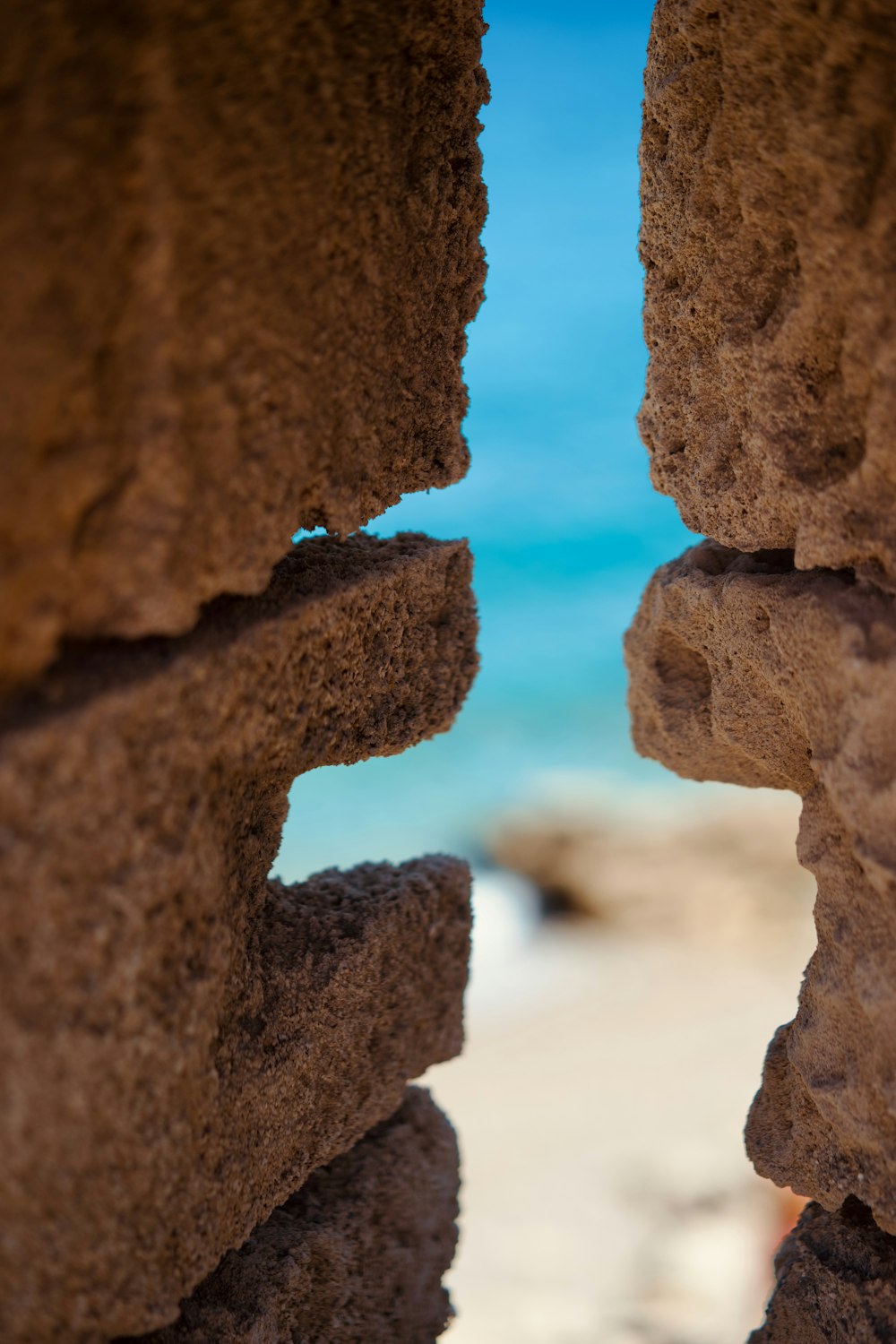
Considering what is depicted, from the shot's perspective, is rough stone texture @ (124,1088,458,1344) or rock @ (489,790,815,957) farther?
rock @ (489,790,815,957)

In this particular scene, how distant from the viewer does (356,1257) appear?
A: 1.41m

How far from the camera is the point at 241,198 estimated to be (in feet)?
3.03

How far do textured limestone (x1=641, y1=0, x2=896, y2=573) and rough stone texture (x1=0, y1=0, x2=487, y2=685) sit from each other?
282 millimetres

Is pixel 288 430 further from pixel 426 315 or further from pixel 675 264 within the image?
pixel 675 264

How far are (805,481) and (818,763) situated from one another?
0.91ft

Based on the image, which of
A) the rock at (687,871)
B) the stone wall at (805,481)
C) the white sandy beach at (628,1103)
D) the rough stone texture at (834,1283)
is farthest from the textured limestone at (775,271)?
the rock at (687,871)

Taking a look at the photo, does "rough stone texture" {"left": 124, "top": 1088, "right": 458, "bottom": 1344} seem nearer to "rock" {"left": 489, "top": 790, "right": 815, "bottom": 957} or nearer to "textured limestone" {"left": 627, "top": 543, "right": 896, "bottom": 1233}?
"textured limestone" {"left": 627, "top": 543, "right": 896, "bottom": 1233}

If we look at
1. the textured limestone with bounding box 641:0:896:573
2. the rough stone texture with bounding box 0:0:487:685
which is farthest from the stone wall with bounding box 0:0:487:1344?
the textured limestone with bounding box 641:0:896:573

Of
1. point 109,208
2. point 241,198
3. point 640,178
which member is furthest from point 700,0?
point 109,208

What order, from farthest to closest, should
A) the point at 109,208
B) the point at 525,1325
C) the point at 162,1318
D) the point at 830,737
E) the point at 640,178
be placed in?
the point at 525,1325
the point at 640,178
the point at 830,737
the point at 162,1318
the point at 109,208

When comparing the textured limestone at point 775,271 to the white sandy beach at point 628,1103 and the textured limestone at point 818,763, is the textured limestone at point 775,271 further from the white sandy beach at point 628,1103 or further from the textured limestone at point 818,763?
the white sandy beach at point 628,1103

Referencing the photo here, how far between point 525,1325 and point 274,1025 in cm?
159

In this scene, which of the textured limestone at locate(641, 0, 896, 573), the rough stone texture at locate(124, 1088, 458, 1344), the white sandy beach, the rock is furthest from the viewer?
the rock

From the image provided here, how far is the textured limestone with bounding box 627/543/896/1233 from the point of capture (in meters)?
1.04
